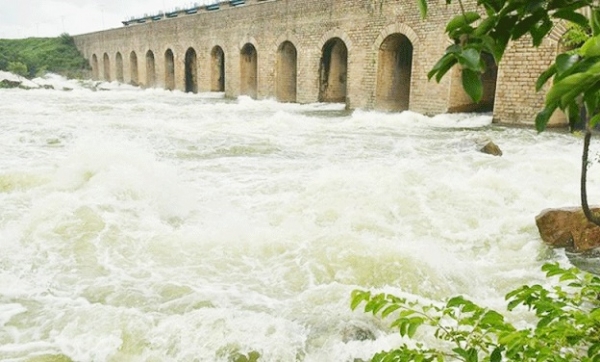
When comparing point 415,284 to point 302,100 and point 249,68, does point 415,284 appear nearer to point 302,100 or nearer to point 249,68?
point 302,100

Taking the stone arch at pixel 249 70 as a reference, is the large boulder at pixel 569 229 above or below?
below

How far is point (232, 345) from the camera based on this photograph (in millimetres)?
3014

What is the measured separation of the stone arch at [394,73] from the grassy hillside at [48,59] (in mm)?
35169

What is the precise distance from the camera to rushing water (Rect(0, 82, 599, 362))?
3.15 m

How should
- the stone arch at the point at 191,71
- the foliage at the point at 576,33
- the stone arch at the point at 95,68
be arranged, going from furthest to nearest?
the stone arch at the point at 95,68
the stone arch at the point at 191,71
the foliage at the point at 576,33

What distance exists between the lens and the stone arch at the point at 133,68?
34656 mm

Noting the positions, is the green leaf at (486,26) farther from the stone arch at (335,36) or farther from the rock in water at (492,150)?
the stone arch at (335,36)

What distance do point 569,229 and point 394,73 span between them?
12.4m

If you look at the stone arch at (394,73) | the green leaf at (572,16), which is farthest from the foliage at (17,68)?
the green leaf at (572,16)

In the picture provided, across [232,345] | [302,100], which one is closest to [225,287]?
[232,345]

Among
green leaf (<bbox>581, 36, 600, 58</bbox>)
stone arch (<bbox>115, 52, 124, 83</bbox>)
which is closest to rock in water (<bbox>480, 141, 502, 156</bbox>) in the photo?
green leaf (<bbox>581, 36, 600, 58</bbox>)

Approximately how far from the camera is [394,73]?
53.6 feet

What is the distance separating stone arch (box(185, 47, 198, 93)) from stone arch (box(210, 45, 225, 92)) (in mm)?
2246

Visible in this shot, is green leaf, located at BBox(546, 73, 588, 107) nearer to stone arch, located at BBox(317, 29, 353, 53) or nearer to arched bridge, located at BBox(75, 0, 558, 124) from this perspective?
arched bridge, located at BBox(75, 0, 558, 124)
